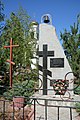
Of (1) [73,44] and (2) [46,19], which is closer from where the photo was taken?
(2) [46,19]

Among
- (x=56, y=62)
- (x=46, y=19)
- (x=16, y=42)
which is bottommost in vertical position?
(x=56, y=62)

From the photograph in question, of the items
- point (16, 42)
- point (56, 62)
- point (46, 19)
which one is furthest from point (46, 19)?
point (16, 42)

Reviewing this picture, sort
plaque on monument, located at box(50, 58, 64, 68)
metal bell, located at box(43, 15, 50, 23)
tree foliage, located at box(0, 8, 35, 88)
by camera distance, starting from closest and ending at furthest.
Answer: plaque on monument, located at box(50, 58, 64, 68) < metal bell, located at box(43, 15, 50, 23) < tree foliage, located at box(0, 8, 35, 88)

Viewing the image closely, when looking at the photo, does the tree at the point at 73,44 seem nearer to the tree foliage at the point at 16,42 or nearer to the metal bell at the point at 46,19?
the tree foliage at the point at 16,42

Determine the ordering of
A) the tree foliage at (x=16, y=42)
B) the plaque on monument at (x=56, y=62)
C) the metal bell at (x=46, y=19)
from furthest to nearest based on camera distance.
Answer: the tree foliage at (x=16, y=42) < the metal bell at (x=46, y=19) < the plaque on monument at (x=56, y=62)

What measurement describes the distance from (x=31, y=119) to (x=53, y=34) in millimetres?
4134

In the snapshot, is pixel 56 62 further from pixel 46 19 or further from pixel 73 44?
pixel 73 44

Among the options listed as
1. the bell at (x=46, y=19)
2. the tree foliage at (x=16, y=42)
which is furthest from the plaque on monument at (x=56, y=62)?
the tree foliage at (x=16, y=42)

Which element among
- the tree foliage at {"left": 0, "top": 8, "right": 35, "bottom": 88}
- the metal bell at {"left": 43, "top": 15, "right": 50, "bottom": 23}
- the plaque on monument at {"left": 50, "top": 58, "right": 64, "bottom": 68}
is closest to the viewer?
the plaque on monument at {"left": 50, "top": 58, "right": 64, "bottom": 68}

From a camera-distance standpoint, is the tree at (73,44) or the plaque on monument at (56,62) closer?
the plaque on monument at (56,62)

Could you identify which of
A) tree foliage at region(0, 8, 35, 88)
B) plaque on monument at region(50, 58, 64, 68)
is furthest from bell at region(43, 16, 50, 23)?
tree foliage at region(0, 8, 35, 88)

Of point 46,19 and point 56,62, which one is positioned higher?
point 46,19

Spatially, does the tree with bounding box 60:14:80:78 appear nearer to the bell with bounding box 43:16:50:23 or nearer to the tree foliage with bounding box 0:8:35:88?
the tree foliage with bounding box 0:8:35:88

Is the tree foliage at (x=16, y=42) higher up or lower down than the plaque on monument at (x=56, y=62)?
higher up
